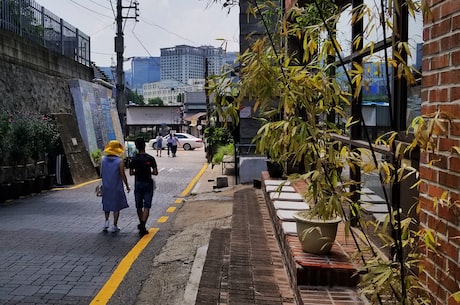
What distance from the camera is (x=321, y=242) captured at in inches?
147

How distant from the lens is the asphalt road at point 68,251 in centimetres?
525

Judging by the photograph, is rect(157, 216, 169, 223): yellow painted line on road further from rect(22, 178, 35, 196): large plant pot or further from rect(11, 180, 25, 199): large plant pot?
rect(22, 178, 35, 196): large plant pot

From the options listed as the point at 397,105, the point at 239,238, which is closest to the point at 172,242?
the point at 239,238

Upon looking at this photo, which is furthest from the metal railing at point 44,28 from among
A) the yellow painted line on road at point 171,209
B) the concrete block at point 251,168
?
the concrete block at point 251,168

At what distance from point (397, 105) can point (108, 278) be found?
4.00m

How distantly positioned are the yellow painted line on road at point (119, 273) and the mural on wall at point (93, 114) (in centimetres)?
1200

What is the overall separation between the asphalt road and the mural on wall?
745 cm

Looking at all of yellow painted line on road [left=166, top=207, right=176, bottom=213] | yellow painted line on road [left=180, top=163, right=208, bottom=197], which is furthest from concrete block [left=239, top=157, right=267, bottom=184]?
yellow painted line on road [left=166, top=207, right=176, bottom=213]

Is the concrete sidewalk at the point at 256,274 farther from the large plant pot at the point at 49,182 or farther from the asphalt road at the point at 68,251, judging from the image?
the large plant pot at the point at 49,182

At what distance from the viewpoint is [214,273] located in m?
4.95

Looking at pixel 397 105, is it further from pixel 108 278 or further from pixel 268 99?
pixel 108 278

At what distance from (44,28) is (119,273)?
1524 centimetres

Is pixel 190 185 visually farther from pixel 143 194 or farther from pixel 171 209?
pixel 143 194

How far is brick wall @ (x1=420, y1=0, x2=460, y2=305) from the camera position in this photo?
1912 mm
